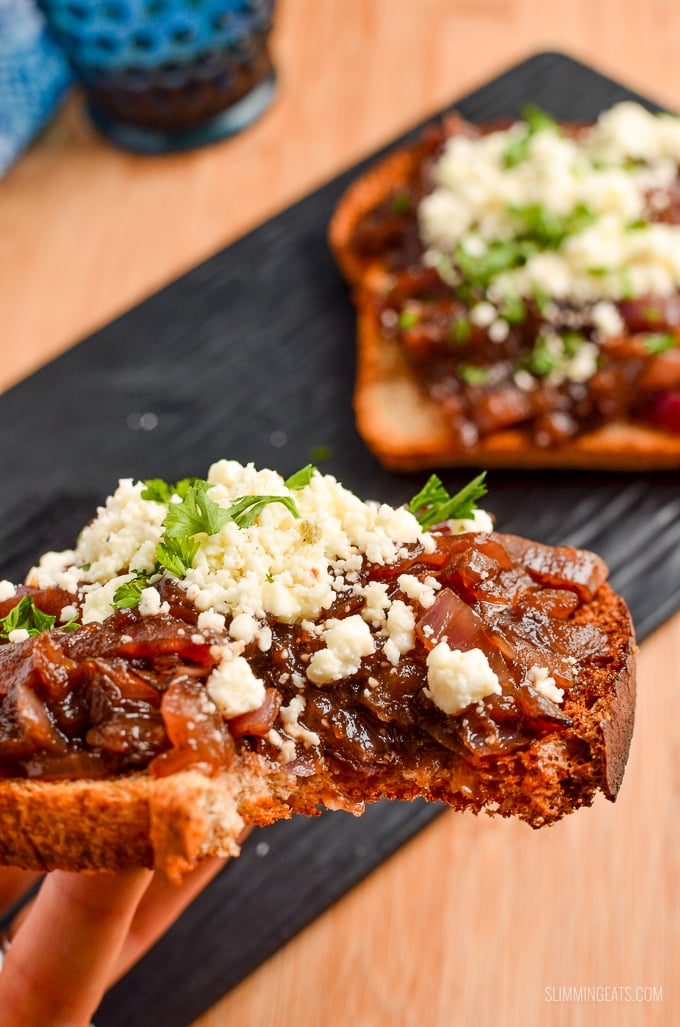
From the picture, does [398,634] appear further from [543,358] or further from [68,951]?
[543,358]

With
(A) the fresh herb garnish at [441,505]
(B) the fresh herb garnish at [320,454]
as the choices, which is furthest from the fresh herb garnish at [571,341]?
(A) the fresh herb garnish at [441,505]

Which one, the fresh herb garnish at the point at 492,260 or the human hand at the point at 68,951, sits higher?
the fresh herb garnish at the point at 492,260

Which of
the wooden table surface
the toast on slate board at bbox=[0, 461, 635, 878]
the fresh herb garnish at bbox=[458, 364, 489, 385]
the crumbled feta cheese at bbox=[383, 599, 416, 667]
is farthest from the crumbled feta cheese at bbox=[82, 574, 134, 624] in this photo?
the fresh herb garnish at bbox=[458, 364, 489, 385]

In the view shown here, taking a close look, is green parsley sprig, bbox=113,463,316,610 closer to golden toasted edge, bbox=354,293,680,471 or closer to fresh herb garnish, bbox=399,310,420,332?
golden toasted edge, bbox=354,293,680,471

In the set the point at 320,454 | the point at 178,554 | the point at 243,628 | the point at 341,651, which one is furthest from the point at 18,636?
the point at 320,454

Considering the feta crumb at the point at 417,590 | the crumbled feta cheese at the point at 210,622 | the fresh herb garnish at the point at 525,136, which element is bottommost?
the fresh herb garnish at the point at 525,136

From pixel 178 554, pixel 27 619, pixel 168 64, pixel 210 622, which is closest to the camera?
pixel 210 622

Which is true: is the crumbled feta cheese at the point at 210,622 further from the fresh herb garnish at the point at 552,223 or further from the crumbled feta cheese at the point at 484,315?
the fresh herb garnish at the point at 552,223

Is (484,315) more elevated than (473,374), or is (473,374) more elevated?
(484,315)
